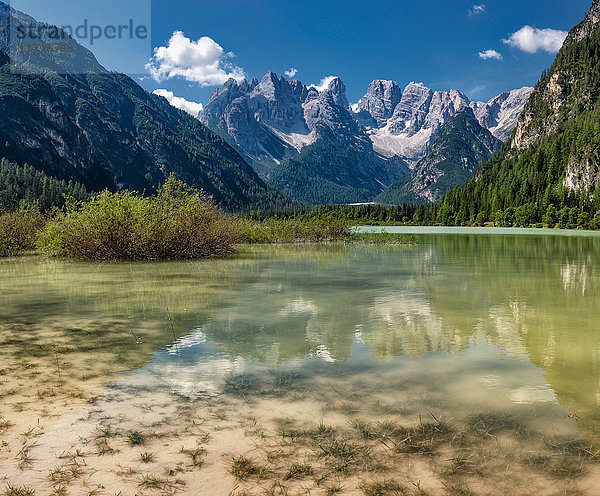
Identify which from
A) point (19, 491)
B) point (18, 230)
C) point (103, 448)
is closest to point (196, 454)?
point (103, 448)

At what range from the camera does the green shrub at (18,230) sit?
39281 mm

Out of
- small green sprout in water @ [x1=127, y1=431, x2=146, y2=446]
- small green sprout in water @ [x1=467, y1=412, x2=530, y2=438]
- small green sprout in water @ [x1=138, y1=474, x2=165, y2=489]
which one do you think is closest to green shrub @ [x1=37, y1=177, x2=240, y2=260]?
small green sprout in water @ [x1=127, y1=431, x2=146, y2=446]

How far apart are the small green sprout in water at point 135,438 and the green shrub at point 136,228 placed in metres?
28.5

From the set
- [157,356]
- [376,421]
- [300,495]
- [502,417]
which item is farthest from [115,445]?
[502,417]

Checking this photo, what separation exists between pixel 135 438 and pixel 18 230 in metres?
43.9

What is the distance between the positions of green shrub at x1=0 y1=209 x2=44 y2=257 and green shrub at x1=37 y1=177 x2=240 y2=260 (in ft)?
16.9

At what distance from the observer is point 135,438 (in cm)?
594

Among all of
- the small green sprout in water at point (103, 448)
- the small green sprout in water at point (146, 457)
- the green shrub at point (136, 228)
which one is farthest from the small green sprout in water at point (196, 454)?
the green shrub at point (136, 228)

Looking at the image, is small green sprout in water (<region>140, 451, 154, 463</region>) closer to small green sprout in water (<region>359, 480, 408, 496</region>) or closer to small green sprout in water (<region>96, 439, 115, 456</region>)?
small green sprout in water (<region>96, 439, 115, 456</region>)

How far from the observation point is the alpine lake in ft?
16.8

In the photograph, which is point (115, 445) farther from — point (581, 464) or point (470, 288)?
point (470, 288)

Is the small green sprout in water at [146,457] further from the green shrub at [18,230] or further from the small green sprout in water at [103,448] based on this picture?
the green shrub at [18,230]

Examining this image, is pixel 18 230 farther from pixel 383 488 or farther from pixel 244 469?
pixel 383 488

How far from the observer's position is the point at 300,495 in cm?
473
